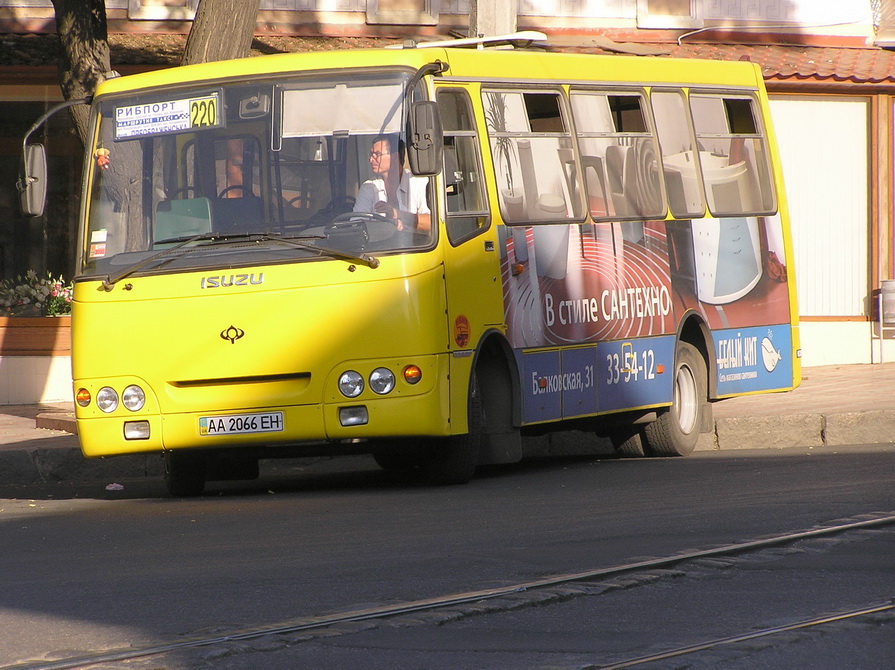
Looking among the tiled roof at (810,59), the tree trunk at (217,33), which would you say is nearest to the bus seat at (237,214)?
the tree trunk at (217,33)

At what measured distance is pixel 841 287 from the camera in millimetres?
19781

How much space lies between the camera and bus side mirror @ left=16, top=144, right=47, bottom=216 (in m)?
10.2

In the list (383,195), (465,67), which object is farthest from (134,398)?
(465,67)

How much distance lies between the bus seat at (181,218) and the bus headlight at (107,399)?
919mm

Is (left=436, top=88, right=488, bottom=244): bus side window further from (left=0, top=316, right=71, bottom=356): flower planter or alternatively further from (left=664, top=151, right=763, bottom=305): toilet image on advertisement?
(left=0, top=316, right=71, bottom=356): flower planter

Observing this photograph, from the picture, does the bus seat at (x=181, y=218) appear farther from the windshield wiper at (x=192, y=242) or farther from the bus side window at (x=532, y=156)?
the bus side window at (x=532, y=156)

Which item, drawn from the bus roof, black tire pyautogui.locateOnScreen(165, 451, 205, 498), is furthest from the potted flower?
the bus roof

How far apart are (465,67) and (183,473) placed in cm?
320

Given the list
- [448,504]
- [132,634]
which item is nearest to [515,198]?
[448,504]

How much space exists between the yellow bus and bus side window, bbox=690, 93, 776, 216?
1607 millimetres

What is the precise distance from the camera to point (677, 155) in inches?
494

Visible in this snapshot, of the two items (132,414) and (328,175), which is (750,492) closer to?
(328,175)

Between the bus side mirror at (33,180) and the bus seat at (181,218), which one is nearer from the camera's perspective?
the bus seat at (181,218)

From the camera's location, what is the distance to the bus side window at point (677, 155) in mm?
12359
